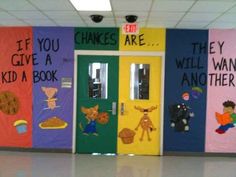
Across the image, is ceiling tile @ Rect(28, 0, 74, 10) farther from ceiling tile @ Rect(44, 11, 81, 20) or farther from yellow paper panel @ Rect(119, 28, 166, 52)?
yellow paper panel @ Rect(119, 28, 166, 52)

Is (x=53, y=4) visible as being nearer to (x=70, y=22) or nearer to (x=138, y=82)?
(x=70, y=22)

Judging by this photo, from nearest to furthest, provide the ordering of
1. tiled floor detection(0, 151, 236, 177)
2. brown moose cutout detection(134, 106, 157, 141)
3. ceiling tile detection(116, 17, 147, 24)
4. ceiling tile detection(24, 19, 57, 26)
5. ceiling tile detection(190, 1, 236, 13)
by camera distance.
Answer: ceiling tile detection(190, 1, 236, 13) → tiled floor detection(0, 151, 236, 177) → ceiling tile detection(116, 17, 147, 24) → ceiling tile detection(24, 19, 57, 26) → brown moose cutout detection(134, 106, 157, 141)

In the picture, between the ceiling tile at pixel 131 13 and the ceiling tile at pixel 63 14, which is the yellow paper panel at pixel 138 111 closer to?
the ceiling tile at pixel 131 13

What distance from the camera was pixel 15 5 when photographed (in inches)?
184

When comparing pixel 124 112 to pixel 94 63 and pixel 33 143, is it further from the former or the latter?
pixel 33 143

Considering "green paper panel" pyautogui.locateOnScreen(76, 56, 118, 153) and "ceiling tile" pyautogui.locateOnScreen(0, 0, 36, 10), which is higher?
"ceiling tile" pyautogui.locateOnScreen(0, 0, 36, 10)

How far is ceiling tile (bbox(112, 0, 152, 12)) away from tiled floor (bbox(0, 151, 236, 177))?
2.48 m

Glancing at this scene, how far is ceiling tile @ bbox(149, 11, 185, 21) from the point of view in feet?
16.2

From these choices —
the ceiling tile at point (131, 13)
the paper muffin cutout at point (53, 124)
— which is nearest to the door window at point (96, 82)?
the paper muffin cutout at point (53, 124)

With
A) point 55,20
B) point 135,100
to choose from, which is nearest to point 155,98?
point 135,100

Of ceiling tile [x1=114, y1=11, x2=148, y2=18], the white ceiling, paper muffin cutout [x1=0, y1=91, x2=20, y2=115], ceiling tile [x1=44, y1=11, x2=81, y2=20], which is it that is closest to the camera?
the white ceiling

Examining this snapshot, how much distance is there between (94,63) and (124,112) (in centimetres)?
112

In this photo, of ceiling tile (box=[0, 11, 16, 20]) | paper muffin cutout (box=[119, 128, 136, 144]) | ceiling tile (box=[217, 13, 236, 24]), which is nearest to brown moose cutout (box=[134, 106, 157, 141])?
paper muffin cutout (box=[119, 128, 136, 144])

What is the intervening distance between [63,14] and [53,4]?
0.58 meters
